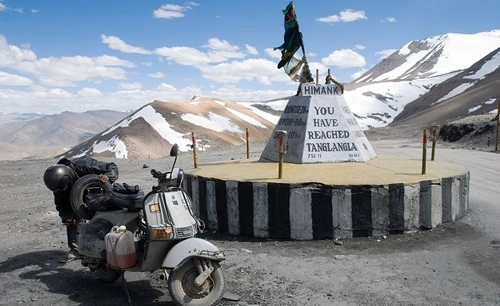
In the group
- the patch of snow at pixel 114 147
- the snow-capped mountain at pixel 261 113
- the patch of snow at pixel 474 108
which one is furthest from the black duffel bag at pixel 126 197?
the patch of snow at pixel 474 108

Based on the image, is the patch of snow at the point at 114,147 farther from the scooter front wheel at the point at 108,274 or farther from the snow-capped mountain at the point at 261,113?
the scooter front wheel at the point at 108,274

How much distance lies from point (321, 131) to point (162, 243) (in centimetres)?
479

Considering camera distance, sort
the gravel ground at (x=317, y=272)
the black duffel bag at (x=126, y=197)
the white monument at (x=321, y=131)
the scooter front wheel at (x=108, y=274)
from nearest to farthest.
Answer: the gravel ground at (x=317, y=272) < the black duffel bag at (x=126, y=197) < the scooter front wheel at (x=108, y=274) < the white monument at (x=321, y=131)

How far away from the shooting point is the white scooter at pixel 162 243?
14.8 ft

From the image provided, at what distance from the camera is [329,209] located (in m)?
6.70

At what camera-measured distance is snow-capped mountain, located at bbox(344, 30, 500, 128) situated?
73.6 m

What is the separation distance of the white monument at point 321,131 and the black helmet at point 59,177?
3896mm

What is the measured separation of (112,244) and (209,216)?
271cm

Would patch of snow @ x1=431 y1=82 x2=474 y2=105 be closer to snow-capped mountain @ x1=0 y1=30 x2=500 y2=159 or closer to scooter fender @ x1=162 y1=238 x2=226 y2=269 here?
snow-capped mountain @ x1=0 y1=30 x2=500 y2=159

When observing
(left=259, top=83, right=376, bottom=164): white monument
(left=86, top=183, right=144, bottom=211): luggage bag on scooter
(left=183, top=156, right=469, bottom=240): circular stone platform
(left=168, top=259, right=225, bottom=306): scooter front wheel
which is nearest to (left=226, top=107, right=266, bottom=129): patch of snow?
(left=259, top=83, right=376, bottom=164): white monument

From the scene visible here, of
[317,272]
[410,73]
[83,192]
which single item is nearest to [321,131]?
[317,272]

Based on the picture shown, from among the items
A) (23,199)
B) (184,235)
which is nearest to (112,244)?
(184,235)

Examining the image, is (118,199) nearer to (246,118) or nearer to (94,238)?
(94,238)

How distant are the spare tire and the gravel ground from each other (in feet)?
2.41
